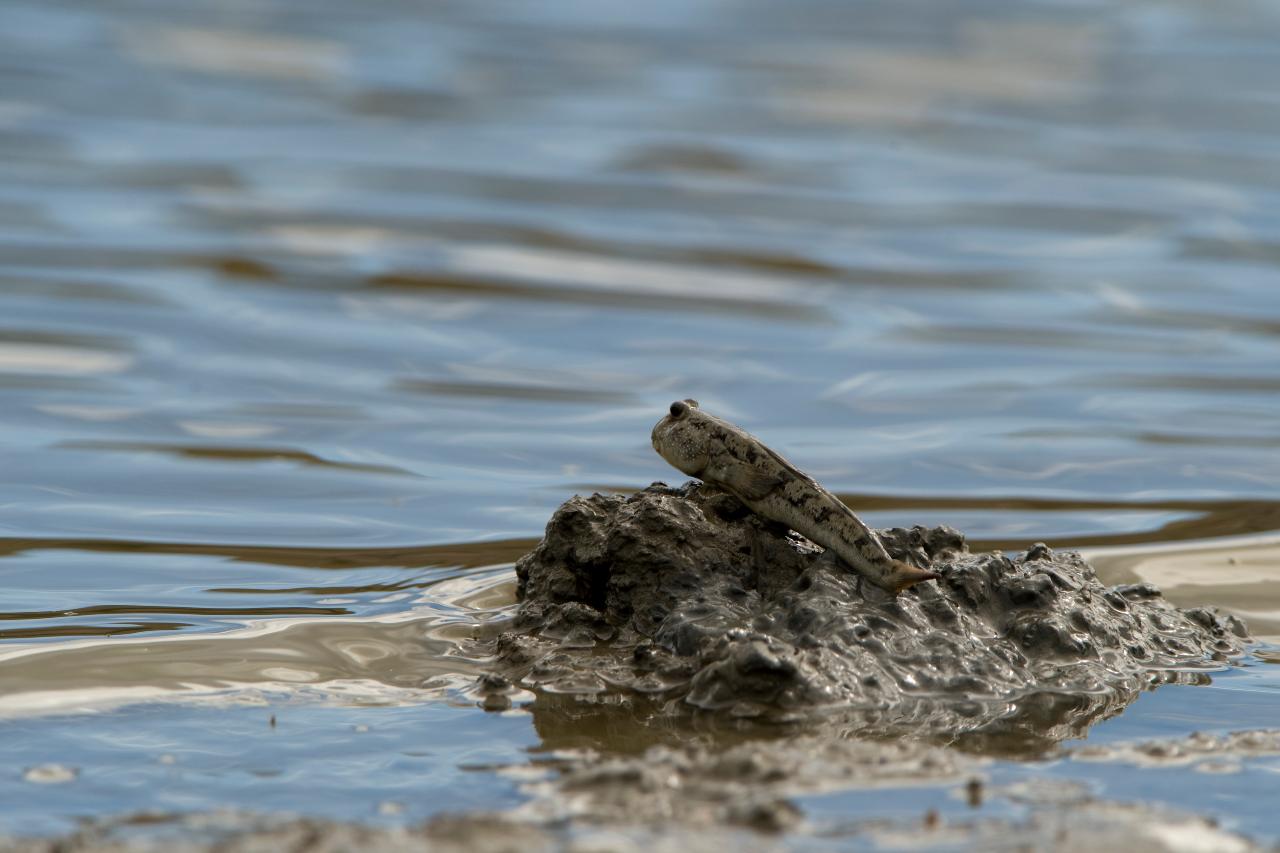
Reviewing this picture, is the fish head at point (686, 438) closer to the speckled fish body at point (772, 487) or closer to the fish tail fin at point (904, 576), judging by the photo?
the speckled fish body at point (772, 487)

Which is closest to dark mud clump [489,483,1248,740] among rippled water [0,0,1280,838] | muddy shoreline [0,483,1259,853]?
muddy shoreline [0,483,1259,853]

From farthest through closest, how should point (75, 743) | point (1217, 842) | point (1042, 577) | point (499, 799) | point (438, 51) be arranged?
point (438, 51) → point (1042, 577) → point (75, 743) → point (499, 799) → point (1217, 842)

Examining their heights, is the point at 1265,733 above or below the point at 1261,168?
below

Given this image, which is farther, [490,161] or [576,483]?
[490,161]

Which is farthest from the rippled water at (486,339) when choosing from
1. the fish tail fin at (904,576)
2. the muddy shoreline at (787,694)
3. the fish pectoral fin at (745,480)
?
the fish pectoral fin at (745,480)

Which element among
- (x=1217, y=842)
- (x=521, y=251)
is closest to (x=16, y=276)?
(x=521, y=251)

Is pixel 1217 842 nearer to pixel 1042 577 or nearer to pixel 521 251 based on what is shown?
pixel 1042 577

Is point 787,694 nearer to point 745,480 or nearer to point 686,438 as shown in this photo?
point 745,480

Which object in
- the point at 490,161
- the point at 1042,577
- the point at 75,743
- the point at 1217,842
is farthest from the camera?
the point at 490,161
